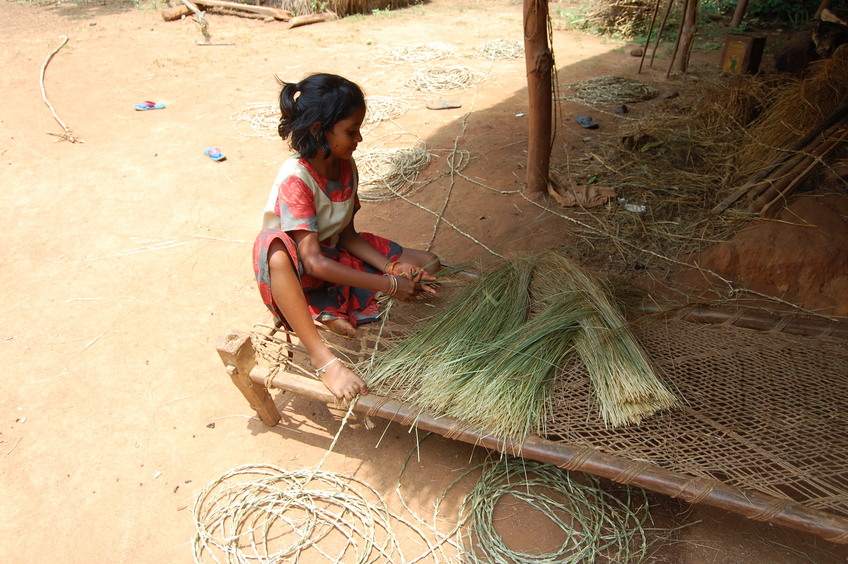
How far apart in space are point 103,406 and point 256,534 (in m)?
1.00

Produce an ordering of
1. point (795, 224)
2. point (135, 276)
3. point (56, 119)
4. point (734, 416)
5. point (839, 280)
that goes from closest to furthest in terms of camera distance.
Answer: point (734, 416) → point (839, 280) → point (795, 224) → point (135, 276) → point (56, 119)

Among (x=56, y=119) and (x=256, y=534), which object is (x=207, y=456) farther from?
(x=56, y=119)

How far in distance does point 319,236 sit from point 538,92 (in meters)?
1.77

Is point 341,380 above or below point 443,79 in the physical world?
below

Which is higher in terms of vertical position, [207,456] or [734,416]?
[734,416]

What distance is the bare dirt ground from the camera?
1741mm

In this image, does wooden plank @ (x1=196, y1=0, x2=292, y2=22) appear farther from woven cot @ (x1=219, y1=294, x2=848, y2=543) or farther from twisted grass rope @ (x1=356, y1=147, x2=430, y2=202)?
woven cot @ (x1=219, y1=294, x2=848, y2=543)

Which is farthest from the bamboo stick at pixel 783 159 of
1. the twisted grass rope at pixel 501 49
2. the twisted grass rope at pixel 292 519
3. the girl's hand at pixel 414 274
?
the twisted grass rope at pixel 501 49

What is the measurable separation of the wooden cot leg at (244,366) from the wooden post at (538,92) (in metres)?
2.15

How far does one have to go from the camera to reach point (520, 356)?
1.74m

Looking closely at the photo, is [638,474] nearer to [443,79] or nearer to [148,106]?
[443,79]

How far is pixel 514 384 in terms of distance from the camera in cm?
166

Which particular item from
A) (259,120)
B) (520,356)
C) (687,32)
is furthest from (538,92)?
(687,32)

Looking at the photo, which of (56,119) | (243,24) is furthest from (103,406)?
(243,24)
